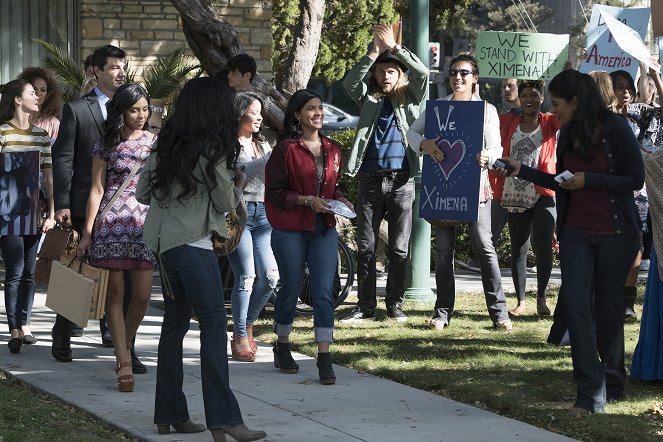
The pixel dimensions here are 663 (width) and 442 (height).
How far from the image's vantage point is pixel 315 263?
7.59m

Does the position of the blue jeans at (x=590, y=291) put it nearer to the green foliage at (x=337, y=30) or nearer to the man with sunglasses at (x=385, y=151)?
the man with sunglasses at (x=385, y=151)

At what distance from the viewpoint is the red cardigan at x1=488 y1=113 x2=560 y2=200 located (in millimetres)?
9961

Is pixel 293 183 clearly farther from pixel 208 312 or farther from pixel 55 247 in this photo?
pixel 208 312

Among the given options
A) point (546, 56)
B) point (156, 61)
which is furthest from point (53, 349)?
point (156, 61)

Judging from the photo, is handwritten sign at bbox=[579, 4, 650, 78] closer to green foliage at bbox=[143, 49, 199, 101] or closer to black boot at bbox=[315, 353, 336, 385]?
black boot at bbox=[315, 353, 336, 385]

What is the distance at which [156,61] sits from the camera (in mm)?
15758

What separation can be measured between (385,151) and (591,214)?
3197mm

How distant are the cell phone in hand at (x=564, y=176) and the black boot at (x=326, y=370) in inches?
73.8

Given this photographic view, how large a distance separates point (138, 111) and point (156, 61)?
28.1 feet

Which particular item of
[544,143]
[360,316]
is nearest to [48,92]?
[360,316]

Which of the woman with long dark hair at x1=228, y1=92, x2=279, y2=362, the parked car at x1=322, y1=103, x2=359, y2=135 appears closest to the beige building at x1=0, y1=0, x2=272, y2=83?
the woman with long dark hair at x1=228, y1=92, x2=279, y2=362

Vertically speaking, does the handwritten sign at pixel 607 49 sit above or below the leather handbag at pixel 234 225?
above

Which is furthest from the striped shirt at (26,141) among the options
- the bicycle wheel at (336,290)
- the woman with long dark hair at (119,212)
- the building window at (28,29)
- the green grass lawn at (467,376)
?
the building window at (28,29)

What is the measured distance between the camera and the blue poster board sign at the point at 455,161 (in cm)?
890
